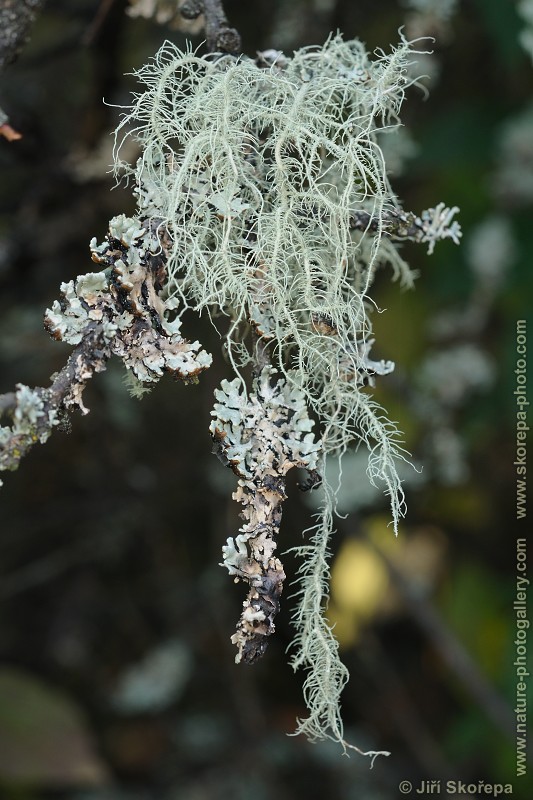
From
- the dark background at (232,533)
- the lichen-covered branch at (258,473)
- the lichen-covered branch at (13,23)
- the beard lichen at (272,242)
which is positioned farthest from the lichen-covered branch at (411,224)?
the dark background at (232,533)

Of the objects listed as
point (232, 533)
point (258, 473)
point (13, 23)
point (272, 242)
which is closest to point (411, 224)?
point (272, 242)

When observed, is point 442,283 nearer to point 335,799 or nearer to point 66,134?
point 66,134

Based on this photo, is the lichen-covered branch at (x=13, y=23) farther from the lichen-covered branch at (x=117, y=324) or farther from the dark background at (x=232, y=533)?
the dark background at (x=232, y=533)

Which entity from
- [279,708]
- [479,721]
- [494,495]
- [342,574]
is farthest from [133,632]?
[494,495]

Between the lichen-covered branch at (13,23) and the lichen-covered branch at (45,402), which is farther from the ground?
the lichen-covered branch at (13,23)

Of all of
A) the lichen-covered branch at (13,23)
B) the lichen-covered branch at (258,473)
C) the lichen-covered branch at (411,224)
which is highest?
the lichen-covered branch at (13,23)

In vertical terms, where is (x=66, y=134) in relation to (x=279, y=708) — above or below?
above

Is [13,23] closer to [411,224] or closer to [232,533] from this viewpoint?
[411,224]

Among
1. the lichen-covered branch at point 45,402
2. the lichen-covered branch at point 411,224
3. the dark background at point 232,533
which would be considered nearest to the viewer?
the lichen-covered branch at point 45,402
